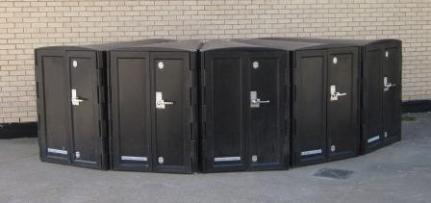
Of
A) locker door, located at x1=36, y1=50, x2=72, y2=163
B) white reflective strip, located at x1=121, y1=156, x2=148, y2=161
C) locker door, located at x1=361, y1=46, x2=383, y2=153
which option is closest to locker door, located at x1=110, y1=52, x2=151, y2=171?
white reflective strip, located at x1=121, y1=156, x2=148, y2=161

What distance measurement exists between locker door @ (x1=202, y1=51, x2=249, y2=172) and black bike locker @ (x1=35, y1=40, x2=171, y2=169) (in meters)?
1.30

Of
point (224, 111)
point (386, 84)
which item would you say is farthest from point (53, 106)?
point (386, 84)

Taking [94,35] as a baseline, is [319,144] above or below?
below

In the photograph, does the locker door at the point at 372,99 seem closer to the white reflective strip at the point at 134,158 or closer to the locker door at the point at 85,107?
the white reflective strip at the point at 134,158

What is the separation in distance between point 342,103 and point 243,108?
1458 millimetres

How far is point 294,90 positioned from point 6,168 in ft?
12.4

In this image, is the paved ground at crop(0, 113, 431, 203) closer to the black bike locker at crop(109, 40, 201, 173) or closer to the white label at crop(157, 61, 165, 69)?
the black bike locker at crop(109, 40, 201, 173)

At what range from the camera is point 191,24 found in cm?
1003

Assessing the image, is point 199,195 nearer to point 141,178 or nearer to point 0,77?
point 141,178

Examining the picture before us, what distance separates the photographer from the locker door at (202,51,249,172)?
23.5ft

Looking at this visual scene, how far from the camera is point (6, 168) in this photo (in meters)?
7.73

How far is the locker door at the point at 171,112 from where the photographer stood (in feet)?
23.4

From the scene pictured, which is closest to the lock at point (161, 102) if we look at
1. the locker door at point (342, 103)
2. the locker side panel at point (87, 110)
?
the locker side panel at point (87, 110)

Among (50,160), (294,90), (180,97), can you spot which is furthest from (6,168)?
(294,90)
